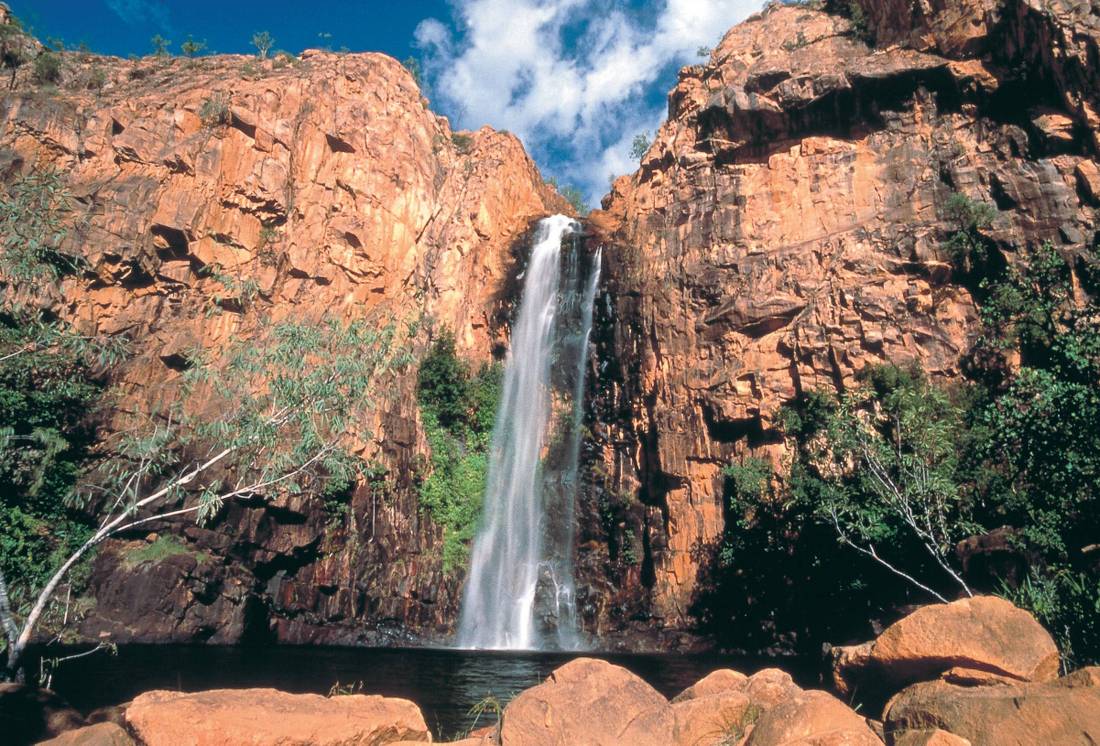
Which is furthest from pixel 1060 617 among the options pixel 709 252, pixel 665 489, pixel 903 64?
pixel 903 64

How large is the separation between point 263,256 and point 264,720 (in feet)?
91.5

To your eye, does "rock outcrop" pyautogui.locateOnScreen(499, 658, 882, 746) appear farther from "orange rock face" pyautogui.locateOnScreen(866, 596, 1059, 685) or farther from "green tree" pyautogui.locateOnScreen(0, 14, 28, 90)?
"green tree" pyautogui.locateOnScreen(0, 14, 28, 90)

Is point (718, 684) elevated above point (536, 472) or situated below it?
below

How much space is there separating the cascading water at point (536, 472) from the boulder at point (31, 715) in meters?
20.0

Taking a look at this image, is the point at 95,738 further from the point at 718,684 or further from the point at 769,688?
the point at 769,688

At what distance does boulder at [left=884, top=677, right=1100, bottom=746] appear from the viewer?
5.13m

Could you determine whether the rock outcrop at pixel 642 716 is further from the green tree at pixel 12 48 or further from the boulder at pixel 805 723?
the green tree at pixel 12 48

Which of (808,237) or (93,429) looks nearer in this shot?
(93,429)

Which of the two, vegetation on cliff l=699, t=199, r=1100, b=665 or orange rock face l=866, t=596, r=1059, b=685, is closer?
orange rock face l=866, t=596, r=1059, b=685

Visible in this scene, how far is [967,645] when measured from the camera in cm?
703

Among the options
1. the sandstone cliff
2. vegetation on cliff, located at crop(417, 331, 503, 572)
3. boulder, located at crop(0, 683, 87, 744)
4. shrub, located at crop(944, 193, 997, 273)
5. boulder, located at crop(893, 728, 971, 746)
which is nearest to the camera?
boulder, located at crop(893, 728, 971, 746)

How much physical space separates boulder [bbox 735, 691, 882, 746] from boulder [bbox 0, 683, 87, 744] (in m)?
7.69

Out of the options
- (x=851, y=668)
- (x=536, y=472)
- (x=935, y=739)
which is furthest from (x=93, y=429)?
(x=935, y=739)

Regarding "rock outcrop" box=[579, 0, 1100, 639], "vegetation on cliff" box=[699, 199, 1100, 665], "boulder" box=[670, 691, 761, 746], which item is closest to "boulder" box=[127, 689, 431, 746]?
"boulder" box=[670, 691, 761, 746]
